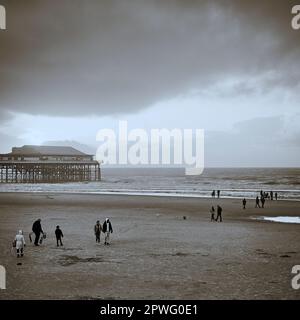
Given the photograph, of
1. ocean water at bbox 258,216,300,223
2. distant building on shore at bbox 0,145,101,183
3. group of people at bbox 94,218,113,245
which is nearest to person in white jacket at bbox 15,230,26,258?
group of people at bbox 94,218,113,245

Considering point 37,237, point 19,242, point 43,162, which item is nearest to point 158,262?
point 19,242

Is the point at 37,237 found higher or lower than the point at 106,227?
lower

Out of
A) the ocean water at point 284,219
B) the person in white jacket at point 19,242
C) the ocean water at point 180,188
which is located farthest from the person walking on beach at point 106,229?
the ocean water at point 180,188

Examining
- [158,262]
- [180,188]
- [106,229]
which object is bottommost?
[180,188]

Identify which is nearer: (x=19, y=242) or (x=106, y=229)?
(x=19, y=242)

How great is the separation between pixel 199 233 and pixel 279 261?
609 centimetres

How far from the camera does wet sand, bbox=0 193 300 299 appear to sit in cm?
878

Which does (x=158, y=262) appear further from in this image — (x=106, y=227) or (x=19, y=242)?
(x=19, y=242)

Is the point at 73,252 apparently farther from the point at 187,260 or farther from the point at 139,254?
the point at 187,260

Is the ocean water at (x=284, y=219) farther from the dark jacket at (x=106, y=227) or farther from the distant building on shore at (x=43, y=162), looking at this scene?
the distant building on shore at (x=43, y=162)

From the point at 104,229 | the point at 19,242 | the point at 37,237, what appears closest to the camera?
the point at 19,242

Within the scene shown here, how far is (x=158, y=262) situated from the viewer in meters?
11.8
